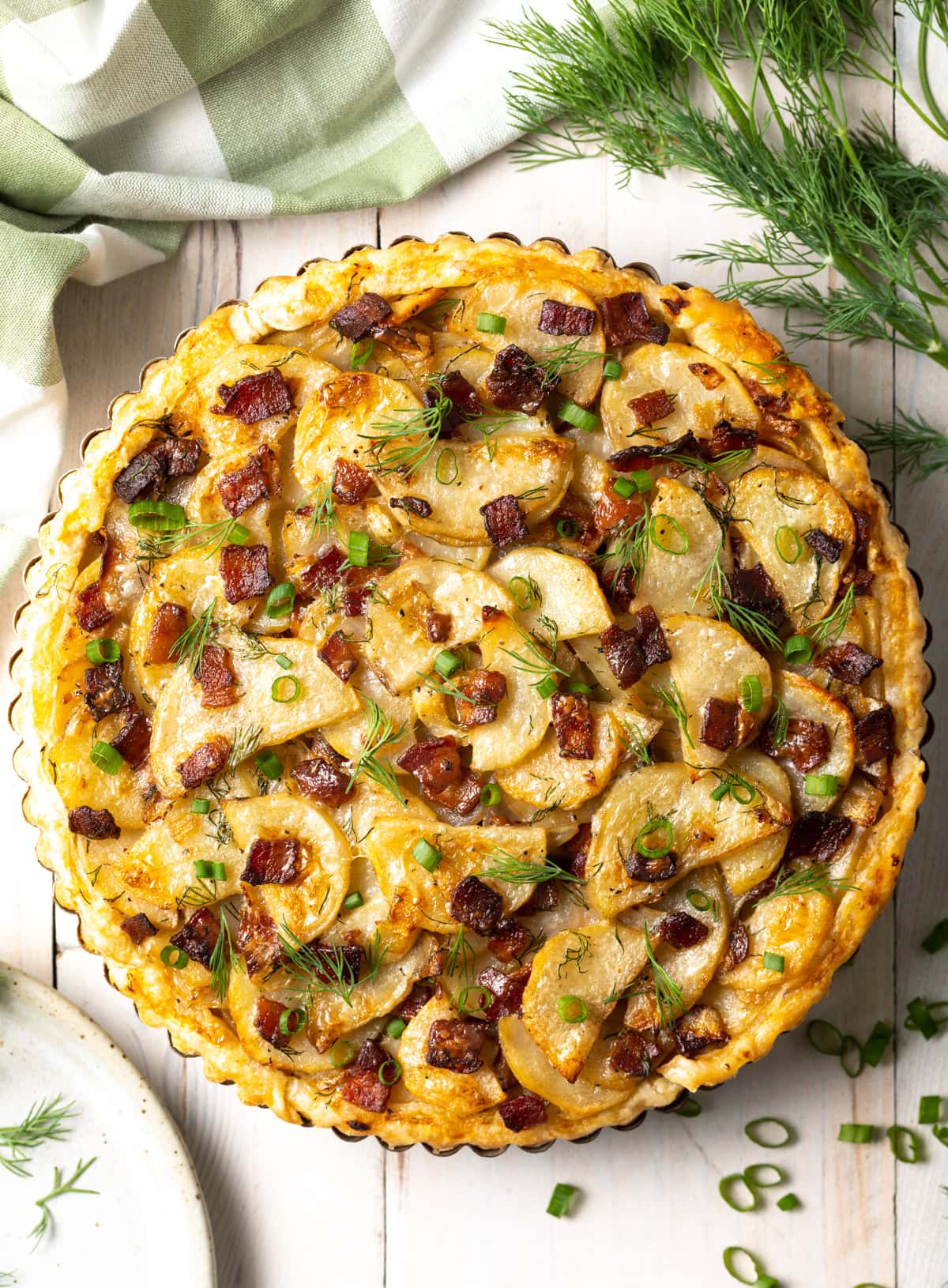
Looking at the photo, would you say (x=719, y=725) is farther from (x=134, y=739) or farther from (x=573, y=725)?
(x=134, y=739)

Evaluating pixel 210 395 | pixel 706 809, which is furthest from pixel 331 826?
pixel 210 395

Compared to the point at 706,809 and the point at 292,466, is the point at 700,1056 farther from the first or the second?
the point at 292,466

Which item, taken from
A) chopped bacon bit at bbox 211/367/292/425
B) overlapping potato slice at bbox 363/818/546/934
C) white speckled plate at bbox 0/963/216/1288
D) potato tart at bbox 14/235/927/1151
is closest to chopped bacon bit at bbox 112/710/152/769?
potato tart at bbox 14/235/927/1151

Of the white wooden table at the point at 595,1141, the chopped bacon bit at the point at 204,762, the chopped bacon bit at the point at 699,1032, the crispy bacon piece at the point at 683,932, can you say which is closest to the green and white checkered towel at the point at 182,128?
the white wooden table at the point at 595,1141

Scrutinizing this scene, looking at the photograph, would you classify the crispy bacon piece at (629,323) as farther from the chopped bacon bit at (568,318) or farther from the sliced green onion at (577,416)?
the sliced green onion at (577,416)

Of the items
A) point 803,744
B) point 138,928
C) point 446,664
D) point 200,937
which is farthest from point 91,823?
point 803,744

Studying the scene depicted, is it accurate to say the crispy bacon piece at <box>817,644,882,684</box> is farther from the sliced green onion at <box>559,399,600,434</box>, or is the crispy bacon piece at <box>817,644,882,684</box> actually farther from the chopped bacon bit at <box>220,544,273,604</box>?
the chopped bacon bit at <box>220,544,273,604</box>
